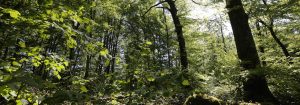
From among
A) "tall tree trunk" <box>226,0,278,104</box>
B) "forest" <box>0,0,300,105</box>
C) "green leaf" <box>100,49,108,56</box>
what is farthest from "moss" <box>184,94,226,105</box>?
"green leaf" <box>100,49,108,56</box>

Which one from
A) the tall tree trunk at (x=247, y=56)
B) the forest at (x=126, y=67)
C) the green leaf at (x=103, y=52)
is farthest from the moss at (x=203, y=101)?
the green leaf at (x=103, y=52)

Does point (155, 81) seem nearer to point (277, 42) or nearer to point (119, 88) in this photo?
point (119, 88)

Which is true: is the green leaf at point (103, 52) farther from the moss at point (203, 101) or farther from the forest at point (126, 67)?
the moss at point (203, 101)

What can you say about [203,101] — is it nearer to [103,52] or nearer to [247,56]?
[247,56]

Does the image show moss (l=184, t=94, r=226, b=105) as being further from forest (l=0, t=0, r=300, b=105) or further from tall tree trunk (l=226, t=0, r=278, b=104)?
tall tree trunk (l=226, t=0, r=278, b=104)

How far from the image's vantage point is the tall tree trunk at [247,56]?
8.65 meters

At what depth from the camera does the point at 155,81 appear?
2.67 meters

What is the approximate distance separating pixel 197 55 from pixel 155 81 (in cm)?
3275

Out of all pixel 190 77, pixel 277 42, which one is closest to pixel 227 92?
pixel 190 77

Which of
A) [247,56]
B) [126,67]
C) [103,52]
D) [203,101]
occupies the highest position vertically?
[103,52]

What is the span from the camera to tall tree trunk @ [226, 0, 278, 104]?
28.4 feet

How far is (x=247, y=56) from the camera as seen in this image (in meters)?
9.03

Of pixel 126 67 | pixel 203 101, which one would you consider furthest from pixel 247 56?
pixel 126 67

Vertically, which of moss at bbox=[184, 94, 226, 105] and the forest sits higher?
the forest
